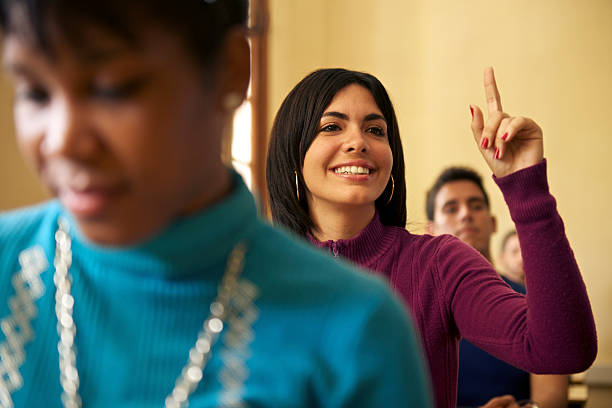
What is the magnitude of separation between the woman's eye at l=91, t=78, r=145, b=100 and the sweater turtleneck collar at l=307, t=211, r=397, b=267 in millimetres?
1216

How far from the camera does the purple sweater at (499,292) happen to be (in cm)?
137

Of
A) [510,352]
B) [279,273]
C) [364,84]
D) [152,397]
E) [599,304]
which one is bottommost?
[599,304]

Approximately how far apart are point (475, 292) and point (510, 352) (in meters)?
0.15

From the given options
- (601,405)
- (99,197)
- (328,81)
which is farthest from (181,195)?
(601,405)

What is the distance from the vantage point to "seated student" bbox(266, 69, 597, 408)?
4.51ft

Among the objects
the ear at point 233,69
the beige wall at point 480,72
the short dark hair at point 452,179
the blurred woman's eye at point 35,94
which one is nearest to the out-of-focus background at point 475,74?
the beige wall at point 480,72

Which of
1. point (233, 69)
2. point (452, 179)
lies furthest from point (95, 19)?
point (452, 179)

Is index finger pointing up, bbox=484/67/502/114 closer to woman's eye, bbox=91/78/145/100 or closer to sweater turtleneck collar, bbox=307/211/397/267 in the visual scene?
sweater turtleneck collar, bbox=307/211/397/267

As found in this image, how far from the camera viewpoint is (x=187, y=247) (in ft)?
2.48

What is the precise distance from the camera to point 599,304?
20.2 feet

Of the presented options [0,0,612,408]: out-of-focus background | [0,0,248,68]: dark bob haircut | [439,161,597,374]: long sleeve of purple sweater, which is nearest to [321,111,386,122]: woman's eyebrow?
[439,161,597,374]: long sleeve of purple sweater

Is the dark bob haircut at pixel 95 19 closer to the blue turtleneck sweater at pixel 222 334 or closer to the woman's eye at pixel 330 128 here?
the blue turtleneck sweater at pixel 222 334

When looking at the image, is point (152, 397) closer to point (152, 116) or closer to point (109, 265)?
point (109, 265)

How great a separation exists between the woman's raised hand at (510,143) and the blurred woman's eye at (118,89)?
0.97m
